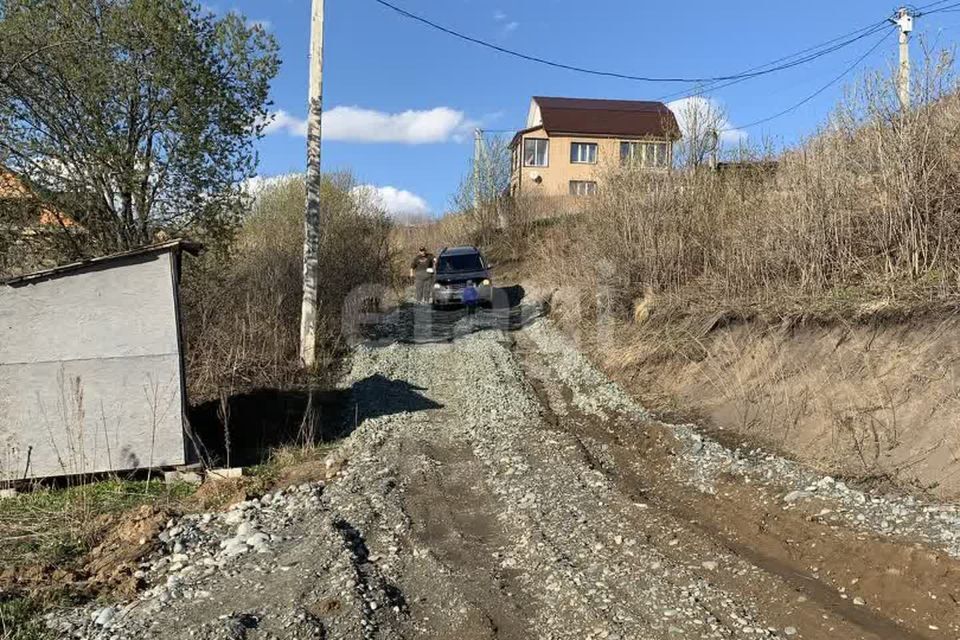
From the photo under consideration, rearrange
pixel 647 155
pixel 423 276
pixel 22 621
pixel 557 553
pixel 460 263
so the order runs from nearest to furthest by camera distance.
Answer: pixel 22 621, pixel 557 553, pixel 647 155, pixel 460 263, pixel 423 276

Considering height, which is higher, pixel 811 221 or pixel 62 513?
pixel 811 221

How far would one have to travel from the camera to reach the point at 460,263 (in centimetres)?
2156

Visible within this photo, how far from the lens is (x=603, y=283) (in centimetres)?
1491

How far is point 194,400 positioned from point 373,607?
7138 mm

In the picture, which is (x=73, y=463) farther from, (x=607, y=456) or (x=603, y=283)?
(x=603, y=283)

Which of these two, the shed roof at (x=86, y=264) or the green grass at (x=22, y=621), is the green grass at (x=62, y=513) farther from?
the shed roof at (x=86, y=264)

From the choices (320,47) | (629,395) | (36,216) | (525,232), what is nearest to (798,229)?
(629,395)

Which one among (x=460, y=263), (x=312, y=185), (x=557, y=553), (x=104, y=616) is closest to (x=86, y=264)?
(x=104, y=616)

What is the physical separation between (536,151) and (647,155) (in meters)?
34.4

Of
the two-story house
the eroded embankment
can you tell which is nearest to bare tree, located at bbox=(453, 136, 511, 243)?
the two-story house

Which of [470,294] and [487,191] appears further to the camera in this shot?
[487,191]

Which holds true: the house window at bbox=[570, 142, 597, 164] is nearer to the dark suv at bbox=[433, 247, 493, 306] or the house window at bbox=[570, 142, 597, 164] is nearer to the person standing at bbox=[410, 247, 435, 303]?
the person standing at bbox=[410, 247, 435, 303]

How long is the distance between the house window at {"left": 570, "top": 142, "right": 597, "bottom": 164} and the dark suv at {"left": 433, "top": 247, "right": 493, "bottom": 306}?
1170 inches

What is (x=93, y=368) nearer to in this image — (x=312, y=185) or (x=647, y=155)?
(x=312, y=185)
